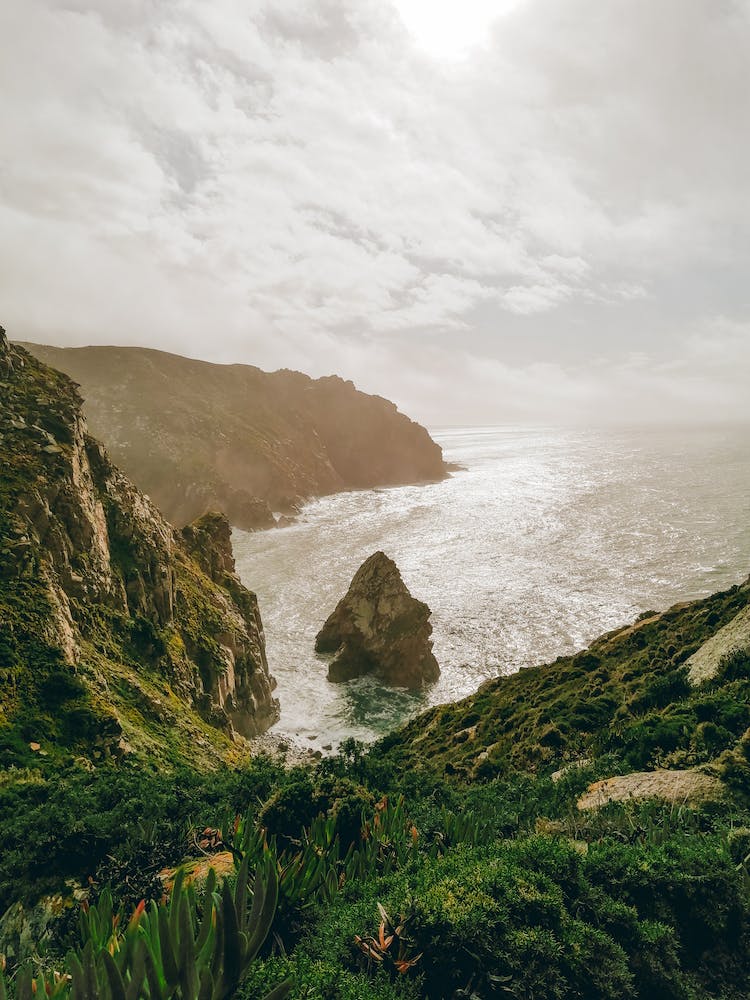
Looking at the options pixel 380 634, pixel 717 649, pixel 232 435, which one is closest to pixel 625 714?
pixel 717 649

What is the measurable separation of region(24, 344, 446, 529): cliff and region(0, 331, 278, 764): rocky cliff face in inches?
2752

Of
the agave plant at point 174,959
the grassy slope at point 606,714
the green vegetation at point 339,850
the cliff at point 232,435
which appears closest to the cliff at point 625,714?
the grassy slope at point 606,714

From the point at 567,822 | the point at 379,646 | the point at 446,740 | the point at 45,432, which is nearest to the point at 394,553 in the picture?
the point at 379,646

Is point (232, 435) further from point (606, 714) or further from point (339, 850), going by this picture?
point (339, 850)

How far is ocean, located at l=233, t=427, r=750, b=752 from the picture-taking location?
51844 millimetres

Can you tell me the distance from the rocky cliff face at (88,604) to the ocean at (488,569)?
41.7 feet

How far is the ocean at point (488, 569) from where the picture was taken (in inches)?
2041

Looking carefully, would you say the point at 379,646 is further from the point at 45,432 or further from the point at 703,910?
the point at 703,910

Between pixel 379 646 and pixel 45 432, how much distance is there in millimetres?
38419

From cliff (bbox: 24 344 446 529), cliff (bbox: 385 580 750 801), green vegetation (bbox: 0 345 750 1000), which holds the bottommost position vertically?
cliff (bbox: 385 580 750 801)

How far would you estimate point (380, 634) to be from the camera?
54.6 metres

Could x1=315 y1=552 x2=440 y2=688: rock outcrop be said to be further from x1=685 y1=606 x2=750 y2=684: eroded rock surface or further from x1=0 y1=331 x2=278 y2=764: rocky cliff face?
x1=685 y1=606 x2=750 y2=684: eroded rock surface

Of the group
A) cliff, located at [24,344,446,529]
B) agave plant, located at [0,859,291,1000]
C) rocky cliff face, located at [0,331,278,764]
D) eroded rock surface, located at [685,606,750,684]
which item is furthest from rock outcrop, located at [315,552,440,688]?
cliff, located at [24,344,446,529]

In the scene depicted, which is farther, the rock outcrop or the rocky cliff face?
the rock outcrop
